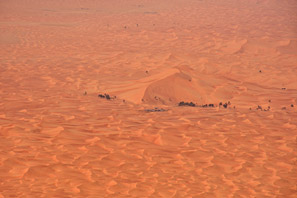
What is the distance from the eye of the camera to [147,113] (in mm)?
9328

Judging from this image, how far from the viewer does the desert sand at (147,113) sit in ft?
19.4

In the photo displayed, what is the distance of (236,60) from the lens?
17.6 meters

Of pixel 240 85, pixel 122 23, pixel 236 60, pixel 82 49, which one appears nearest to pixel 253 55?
pixel 236 60

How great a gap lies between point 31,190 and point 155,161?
216 centimetres

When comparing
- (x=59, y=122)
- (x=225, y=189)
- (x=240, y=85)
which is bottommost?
(x=225, y=189)

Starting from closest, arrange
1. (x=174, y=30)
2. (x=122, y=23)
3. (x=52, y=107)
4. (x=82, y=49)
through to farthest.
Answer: (x=52, y=107) < (x=82, y=49) < (x=174, y=30) < (x=122, y=23)

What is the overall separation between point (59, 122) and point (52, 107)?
1.29 m

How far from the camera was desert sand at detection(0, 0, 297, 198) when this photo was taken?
233 inches

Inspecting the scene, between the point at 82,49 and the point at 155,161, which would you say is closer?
the point at 155,161

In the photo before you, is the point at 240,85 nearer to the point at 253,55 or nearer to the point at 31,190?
the point at 253,55

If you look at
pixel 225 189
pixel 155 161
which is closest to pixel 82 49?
pixel 155 161

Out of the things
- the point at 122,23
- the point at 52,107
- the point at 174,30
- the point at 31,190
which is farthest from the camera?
the point at 122,23

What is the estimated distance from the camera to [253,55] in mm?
18719

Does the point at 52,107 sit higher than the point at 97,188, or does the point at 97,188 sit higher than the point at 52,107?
the point at 52,107
